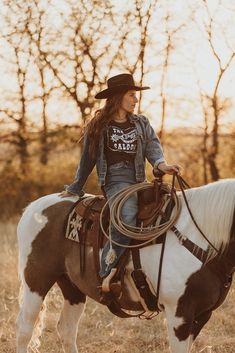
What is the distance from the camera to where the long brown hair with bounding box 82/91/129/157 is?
15.1 ft

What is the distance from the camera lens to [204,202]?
4.29 meters

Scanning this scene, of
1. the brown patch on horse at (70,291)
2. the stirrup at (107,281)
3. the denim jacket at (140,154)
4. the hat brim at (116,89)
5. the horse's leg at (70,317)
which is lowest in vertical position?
the horse's leg at (70,317)

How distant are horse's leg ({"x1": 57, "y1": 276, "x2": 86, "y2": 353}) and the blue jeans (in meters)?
0.94

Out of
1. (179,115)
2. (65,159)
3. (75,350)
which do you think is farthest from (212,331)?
(65,159)

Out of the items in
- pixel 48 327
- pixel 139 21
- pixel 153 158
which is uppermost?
pixel 139 21

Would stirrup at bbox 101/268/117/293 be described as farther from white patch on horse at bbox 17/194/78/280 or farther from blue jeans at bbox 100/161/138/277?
white patch on horse at bbox 17/194/78/280

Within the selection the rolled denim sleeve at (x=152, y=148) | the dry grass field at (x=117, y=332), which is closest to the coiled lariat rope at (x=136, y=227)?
the rolled denim sleeve at (x=152, y=148)

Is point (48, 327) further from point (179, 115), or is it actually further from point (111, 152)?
point (179, 115)

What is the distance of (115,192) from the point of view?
4.61 m

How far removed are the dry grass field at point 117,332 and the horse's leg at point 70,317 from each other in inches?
16.1

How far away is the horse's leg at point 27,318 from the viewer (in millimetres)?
5082

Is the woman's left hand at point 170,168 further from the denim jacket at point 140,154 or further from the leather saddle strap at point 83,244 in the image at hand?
the leather saddle strap at point 83,244

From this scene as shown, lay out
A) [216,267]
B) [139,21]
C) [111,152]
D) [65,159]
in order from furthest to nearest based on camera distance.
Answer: [65,159] < [139,21] < [111,152] < [216,267]

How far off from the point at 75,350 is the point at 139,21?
9.56 metres
